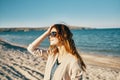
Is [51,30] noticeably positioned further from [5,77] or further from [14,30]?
[14,30]

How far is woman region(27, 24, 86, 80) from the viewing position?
1454 millimetres

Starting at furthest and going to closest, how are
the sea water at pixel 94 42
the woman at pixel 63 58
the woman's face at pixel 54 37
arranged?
the sea water at pixel 94 42
the woman's face at pixel 54 37
the woman at pixel 63 58

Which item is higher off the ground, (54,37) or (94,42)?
(54,37)

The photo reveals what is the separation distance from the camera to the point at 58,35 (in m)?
1.56

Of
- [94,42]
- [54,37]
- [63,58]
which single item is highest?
[54,37]

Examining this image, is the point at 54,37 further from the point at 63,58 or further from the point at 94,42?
the point at 94,42

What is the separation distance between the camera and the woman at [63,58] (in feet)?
4.77

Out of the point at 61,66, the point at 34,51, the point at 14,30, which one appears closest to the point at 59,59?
the point at 61,66

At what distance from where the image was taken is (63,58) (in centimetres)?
152

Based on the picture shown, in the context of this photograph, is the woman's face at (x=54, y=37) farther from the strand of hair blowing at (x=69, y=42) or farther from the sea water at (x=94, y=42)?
the sea water at (x=94, y=42)

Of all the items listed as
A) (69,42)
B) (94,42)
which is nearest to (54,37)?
(69,42)

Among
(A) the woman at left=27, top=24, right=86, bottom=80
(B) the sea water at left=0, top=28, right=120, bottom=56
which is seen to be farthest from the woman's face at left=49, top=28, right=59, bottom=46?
(B) the sea water at left=0, top=28, right=120, bottom=56

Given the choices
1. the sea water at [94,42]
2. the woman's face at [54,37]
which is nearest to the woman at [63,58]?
the woman's face at [54,37]

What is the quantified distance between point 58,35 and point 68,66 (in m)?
0.19
